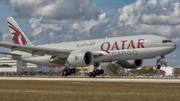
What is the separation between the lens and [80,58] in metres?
38.2

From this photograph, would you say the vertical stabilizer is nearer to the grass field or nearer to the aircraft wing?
the aircraft wing

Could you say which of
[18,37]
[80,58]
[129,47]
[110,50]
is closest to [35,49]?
[80,58]

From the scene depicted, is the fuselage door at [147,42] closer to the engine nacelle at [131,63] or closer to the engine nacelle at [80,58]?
the engine nacelle at [80,58]

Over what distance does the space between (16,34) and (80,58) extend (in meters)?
19.9

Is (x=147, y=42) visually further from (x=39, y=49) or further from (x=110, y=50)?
(x=39, y=49)

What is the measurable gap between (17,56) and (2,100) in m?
40.1

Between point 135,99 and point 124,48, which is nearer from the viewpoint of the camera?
point 135,99

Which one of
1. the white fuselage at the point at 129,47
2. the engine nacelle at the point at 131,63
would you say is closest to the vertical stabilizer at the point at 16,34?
the white fuselage at the point at 129,47

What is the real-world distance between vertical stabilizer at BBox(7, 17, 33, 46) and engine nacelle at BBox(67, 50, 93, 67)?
1630cm

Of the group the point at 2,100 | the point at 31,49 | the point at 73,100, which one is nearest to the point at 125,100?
the point at 73,100

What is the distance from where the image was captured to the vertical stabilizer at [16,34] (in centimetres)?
5203

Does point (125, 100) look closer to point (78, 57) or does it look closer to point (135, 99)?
point (135, 99)

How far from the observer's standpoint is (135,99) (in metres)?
14.0

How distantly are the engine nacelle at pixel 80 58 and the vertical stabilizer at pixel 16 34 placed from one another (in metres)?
16.3
